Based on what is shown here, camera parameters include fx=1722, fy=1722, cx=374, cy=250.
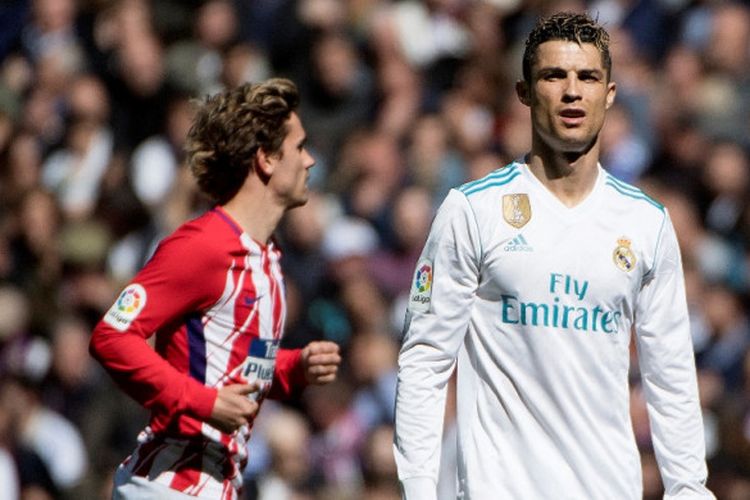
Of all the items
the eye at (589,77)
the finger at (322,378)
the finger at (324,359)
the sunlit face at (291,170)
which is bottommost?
the finger at (322,378)

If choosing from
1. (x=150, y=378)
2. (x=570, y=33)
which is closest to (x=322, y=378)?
(x=150, y=378)

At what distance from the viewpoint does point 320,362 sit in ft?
20.1

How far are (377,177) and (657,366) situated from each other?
19.7 feet

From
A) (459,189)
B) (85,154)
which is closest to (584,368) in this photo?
(459,189)

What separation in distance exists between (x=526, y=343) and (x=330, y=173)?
6.49 metres

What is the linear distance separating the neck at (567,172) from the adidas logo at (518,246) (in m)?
0.20

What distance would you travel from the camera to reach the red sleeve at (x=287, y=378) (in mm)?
6230

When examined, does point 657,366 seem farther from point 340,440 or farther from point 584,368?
point 340,440

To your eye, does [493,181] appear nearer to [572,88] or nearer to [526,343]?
[572,88]

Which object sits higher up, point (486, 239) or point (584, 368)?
point (486, 239)

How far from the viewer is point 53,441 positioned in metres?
10.5

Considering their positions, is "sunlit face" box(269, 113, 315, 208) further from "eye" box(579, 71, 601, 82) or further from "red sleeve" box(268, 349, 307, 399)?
"eye" box(579, 71, 601, 82)

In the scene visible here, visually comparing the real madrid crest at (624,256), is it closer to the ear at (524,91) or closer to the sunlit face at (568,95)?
the sunlit face at (568,95)

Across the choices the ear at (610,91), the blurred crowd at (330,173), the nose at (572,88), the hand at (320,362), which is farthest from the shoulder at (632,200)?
the blurred crowd at (330,173)
